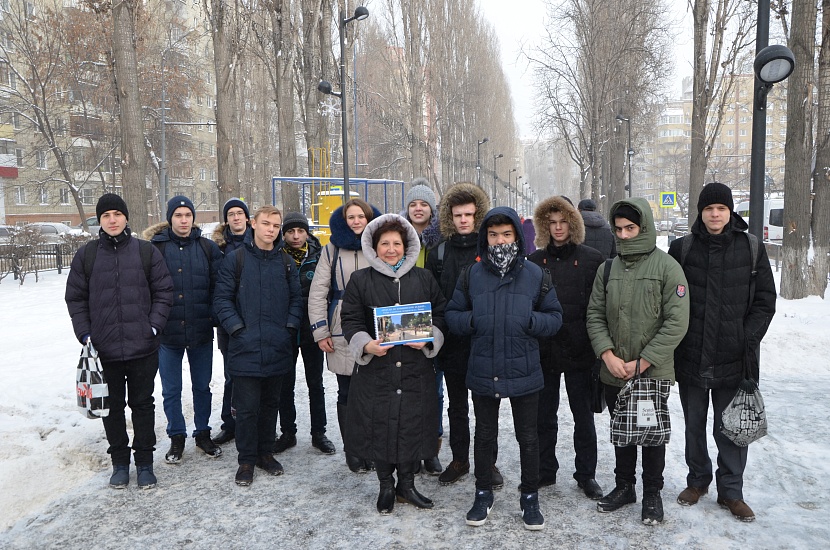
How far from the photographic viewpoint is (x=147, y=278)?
4.67m

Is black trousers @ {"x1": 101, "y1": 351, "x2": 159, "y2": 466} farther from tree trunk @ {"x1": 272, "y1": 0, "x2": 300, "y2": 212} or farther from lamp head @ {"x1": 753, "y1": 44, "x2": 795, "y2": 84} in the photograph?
tree trunk @ {"x1": 272, "y1": 0, "x2": 300, "y2": 212}

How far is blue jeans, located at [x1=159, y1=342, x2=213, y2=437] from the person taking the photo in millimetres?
5199

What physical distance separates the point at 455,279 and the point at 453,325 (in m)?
0.65

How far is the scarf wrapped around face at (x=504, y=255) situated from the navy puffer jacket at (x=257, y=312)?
1.73 meters

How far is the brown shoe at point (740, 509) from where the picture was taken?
3846 mm

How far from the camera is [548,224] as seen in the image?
434cm

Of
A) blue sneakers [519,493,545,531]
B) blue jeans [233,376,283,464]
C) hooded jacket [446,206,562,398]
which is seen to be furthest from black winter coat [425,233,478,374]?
blue jeans [233,376,283,464]

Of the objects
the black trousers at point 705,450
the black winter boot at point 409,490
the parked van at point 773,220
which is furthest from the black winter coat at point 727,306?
the parked van at point 773,220

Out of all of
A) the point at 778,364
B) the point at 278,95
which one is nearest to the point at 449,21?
the point at 278,95

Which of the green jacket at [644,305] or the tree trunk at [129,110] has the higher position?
the tree trunk at [129,110]

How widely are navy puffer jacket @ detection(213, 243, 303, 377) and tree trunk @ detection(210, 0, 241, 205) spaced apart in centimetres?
1122

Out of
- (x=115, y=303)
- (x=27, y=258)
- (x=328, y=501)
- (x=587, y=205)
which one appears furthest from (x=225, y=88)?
(x=328, y=501)

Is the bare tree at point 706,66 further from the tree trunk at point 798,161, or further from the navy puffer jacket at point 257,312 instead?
the navy puffer jacket at point 257,312

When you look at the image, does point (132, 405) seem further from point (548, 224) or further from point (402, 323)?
point (548, 224)
